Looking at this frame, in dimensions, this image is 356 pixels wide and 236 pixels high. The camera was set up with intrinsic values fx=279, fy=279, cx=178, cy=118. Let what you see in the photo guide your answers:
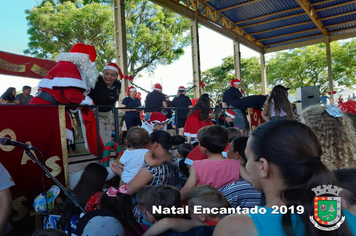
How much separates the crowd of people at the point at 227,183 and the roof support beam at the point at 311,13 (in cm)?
993

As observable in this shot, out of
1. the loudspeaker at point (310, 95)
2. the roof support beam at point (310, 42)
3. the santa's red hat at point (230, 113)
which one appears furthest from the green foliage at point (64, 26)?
the santa's red hat at point (230, 113)

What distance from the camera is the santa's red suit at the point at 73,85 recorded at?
2.87 m

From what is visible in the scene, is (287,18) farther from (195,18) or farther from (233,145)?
(233,145)

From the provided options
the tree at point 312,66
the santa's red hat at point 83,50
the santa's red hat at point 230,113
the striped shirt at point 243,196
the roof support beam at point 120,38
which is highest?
the tree at point 312,66

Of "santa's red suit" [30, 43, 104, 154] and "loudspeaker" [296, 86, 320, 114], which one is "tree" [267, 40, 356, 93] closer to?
"loudspeaker" [296, 86, 320, 114]

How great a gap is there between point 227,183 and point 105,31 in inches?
601

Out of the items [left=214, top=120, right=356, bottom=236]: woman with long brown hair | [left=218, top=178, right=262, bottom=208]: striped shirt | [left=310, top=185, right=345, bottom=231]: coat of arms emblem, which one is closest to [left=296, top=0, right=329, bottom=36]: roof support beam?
[left=218, top=178, right=262, bottom=208]: striped shirt

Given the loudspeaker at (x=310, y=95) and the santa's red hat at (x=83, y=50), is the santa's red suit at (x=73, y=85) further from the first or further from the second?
the loudspeaker at (x=310, y=95)

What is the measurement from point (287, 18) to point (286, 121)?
1541 cm

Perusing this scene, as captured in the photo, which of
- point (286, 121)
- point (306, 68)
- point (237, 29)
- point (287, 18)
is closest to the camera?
point (286, 121)

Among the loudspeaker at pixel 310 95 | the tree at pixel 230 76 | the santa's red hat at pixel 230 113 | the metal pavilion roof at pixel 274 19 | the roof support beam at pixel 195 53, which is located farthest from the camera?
the tree at pixel 230 76

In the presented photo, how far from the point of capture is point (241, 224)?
0.87 m

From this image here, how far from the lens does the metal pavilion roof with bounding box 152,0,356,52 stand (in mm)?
12803

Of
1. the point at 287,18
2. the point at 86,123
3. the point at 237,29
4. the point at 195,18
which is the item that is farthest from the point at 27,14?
the point at 86,123
